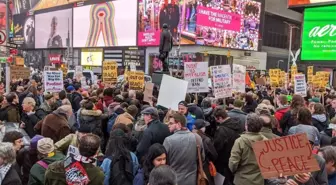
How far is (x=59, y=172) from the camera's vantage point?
10.8 feet

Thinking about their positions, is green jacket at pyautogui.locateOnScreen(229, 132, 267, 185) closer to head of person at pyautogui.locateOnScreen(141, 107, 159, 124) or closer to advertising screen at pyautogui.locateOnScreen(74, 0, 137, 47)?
head of person at pyautogui.locateOnScreen(141, 107, 159, 124)

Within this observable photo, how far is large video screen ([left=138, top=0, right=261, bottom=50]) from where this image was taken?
124 feet

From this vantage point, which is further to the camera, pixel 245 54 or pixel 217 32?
pixel 245 54

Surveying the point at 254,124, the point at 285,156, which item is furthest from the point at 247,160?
the point at 285,156

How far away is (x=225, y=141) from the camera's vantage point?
549cm

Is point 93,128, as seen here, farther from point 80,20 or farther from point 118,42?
point 80,20

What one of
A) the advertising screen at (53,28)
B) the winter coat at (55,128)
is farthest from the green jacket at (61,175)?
the advertising screen at (53,28)

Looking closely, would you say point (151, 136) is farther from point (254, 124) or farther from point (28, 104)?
point (28, 104)

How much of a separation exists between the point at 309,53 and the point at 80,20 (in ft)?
126

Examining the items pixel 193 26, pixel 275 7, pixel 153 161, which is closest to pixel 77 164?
pixel 153 161

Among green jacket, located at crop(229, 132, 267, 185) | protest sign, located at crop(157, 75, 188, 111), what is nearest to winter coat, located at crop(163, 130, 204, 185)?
green jacket, located at crop(229, 132, 267, 185)

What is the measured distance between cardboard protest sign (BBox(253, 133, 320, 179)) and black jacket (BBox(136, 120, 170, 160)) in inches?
76.4

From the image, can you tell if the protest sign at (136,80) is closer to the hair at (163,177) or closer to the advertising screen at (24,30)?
the hair at (163,177)

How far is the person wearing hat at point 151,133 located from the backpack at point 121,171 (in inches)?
32.7
